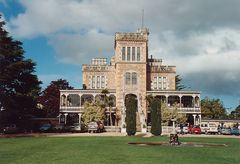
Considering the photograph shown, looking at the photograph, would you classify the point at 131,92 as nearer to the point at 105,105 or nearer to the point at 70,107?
the point at 105,105

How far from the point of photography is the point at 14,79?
5725 cm

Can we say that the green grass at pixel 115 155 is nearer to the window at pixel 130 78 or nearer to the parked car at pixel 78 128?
the parked car at pixel 78 128

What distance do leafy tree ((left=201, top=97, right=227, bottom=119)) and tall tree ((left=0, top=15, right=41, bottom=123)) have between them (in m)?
50.3

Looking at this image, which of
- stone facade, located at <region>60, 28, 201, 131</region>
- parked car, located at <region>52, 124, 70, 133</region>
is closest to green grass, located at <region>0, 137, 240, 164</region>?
parked car, located at <region>52, 124, 70, 133</region>

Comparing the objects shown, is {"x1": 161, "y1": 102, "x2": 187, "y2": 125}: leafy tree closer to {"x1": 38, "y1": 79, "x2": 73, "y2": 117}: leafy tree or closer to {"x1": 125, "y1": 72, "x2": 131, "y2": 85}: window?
{"x1": 125, "y1": 72, "x2": 131, "y2": 85}: window

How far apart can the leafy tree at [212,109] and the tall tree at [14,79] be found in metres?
50.3

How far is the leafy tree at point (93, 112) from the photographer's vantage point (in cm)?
6875

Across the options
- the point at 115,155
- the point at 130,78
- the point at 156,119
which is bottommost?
the point at 115,155

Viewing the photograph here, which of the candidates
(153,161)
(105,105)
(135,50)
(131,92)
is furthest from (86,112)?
(153,161)

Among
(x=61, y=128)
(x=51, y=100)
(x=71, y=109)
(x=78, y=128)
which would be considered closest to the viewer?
(x=61, y=128)

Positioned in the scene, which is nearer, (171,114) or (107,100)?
(171,114)

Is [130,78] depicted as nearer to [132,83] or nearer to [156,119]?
[132,83]

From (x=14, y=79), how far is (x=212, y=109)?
57.0 metres

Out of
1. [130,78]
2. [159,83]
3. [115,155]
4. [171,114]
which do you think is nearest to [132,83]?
[130,78]
